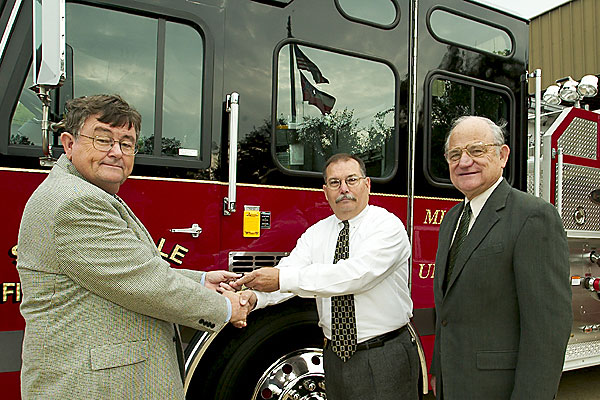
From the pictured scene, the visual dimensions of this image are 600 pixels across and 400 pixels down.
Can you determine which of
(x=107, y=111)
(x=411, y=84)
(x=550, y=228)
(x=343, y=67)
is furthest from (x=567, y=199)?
(x=107, y=111)

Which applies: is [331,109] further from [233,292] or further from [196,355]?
[196,355]

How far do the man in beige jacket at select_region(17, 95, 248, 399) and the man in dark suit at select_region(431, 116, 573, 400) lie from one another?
96cm

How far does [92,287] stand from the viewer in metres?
1.60

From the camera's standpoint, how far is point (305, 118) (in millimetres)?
2986

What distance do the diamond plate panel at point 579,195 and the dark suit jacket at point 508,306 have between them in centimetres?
274

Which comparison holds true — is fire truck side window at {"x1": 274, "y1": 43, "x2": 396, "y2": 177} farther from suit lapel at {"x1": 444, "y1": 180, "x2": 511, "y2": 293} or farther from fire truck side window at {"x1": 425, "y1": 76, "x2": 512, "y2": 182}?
suit lapel at {"x1": 444, "y1": 180, "x2": 511, "y2": 293}

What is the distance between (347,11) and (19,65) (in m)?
1.82

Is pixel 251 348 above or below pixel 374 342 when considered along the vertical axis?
below

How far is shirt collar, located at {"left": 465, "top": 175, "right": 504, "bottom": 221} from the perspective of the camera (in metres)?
1.98

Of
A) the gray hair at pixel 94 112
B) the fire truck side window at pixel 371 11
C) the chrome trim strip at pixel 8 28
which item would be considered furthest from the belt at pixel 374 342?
the chrome trim strip at pixel 8 28

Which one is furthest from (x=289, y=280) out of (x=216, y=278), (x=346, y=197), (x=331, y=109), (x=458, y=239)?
(x=331, y=109)

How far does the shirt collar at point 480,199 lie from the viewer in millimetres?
1980

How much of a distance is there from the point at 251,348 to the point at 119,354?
1225 mm

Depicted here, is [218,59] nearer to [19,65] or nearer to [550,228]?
[19,65]
